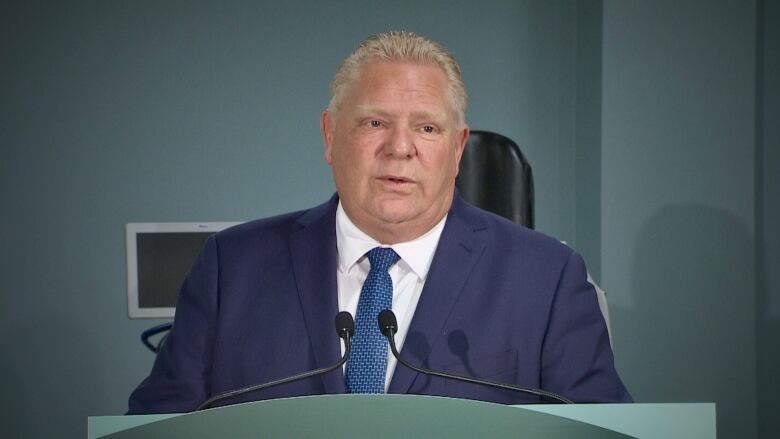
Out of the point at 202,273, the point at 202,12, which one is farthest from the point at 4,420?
the point at 202,273

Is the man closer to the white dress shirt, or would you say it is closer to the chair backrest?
the white dress shirt

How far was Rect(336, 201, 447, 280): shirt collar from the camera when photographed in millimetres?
1311

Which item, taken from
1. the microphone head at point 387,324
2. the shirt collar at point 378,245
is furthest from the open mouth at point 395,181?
the microphone head at point 387,324

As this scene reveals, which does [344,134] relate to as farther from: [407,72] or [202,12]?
[202,12]

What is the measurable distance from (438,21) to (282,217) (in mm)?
2012

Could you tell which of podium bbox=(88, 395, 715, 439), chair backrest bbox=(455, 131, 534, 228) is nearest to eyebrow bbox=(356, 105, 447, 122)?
chair backrest bbox=(455, 131, 534, 228)

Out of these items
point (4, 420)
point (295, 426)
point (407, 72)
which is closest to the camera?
point (295, 426)

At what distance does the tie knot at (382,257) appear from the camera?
4.21 feet

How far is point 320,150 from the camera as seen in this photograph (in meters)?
3.22

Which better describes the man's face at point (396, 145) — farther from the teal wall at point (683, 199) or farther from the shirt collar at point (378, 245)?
the teal wall at point (683, 199)

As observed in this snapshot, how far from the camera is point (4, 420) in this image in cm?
313

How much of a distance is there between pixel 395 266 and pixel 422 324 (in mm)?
133

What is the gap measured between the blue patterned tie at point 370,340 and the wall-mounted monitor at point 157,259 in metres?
1.67

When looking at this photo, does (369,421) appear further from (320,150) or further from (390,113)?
(320,150)
